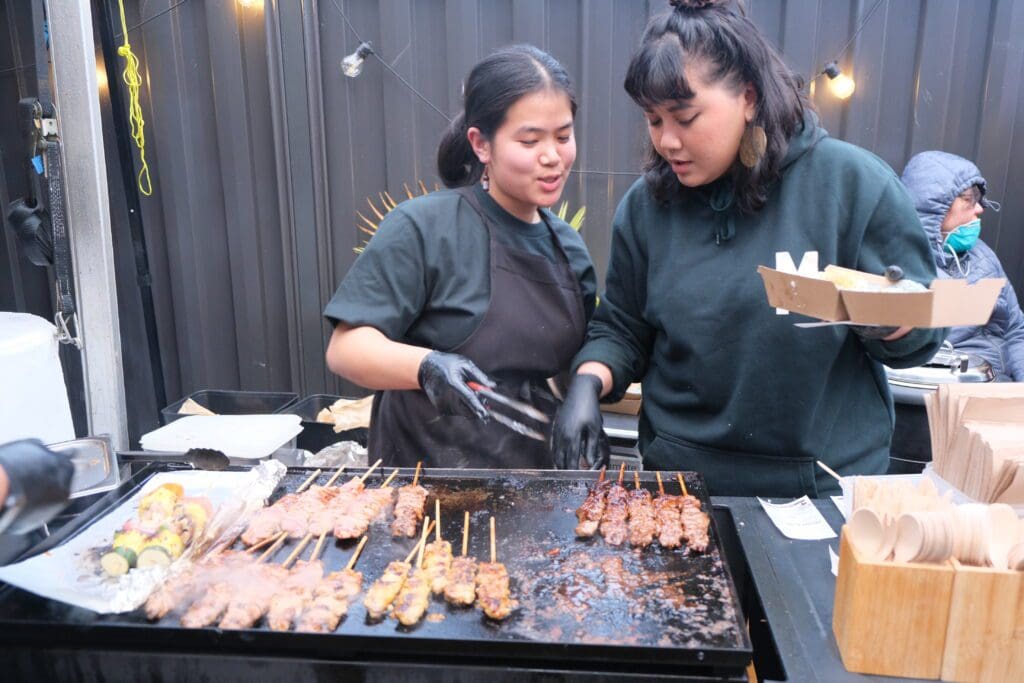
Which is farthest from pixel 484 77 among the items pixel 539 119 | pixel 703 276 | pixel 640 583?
pixel 640 583

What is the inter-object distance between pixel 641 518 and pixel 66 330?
198 centimetres

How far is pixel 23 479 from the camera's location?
1467 millimetres

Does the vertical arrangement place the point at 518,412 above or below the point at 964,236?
below

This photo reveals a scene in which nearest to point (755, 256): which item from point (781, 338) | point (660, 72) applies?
point (781, 338)

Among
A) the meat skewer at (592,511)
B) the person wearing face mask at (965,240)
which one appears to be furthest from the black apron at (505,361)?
the person wearing face mask at (965,240)

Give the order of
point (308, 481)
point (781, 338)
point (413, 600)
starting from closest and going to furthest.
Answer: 1. point (413, 600)
2. point (781, 338)
3. point (308, 481)

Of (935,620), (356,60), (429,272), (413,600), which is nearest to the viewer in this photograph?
(935,620)

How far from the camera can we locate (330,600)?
1.61m

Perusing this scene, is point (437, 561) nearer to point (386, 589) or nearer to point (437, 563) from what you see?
point (437, 563)

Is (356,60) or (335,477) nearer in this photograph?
(335,477)

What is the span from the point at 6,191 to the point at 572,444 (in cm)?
Answer: 451

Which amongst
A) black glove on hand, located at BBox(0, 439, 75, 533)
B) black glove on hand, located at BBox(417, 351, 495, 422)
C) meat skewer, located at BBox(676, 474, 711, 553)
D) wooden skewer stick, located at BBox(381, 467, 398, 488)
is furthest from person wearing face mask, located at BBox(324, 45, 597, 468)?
black glove on hand, located at BBox(0, 439, 75, 533)

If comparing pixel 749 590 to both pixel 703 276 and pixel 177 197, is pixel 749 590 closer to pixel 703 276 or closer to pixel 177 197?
pixel 703 276

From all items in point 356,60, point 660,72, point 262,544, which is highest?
point 356,60
